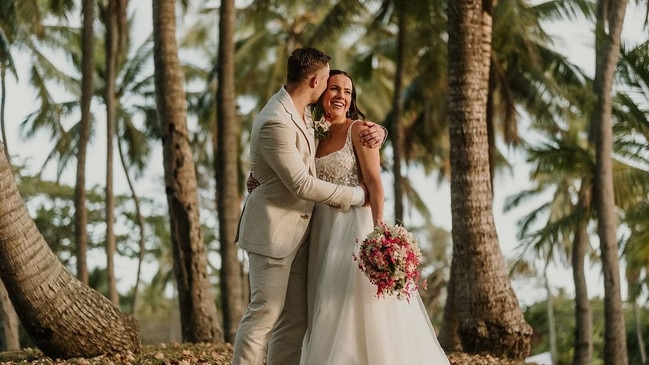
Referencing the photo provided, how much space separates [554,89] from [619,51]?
8.69 metres

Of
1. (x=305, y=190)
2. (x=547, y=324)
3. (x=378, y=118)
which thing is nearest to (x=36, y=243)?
(x=305, y=190)

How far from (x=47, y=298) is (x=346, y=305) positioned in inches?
113

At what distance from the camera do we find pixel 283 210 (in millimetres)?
7031

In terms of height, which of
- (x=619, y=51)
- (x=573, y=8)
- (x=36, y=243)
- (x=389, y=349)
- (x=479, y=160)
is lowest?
(x=389, y=349)

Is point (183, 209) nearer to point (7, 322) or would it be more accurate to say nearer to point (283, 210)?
point (283, 210)

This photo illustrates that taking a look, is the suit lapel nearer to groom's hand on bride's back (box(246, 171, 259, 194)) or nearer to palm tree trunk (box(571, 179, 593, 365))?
groom's hand on bride's back (box(246, 171, 259, 194))

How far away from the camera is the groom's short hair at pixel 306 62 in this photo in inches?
277

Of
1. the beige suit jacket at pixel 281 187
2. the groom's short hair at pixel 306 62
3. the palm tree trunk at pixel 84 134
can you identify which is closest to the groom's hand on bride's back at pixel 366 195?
the beige suit jacket at pixel 281 187

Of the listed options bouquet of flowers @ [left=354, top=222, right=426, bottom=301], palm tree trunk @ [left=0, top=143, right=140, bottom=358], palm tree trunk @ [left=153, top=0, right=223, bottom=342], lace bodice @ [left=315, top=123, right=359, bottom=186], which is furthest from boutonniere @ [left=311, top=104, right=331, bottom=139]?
palm tree trunk @ [left=153, top=0, right=223, bottom=342]

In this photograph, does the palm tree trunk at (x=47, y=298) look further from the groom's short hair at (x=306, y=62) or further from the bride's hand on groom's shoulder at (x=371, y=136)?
the bride's hand on groom's shoulder at (x=371, y=136)

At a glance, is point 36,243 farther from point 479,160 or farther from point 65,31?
point 65,31

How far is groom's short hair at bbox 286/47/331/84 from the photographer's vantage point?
7.04 m

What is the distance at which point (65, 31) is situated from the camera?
30.9 meters

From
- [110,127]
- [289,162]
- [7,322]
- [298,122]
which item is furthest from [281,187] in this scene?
[110,127]
